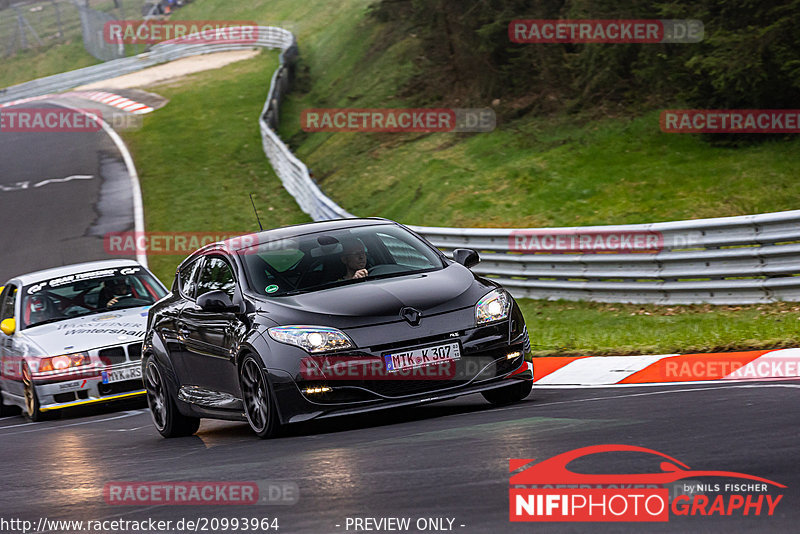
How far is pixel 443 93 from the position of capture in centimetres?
2988

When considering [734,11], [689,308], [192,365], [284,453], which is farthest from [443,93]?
[284,453]

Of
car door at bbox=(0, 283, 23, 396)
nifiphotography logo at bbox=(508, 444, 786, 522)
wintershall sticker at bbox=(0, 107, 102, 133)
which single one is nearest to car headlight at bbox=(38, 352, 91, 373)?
car door at bbox=(0, 283, 23, 396)

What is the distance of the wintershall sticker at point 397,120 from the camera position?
90.4ft

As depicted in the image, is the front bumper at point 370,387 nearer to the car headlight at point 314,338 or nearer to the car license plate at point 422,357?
the car license plate at point 422,357

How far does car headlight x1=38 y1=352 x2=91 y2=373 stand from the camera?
40.7 ft

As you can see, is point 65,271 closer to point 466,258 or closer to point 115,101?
point 466,258

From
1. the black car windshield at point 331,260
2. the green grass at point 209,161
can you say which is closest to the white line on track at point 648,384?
the black car windshield at point 331,260

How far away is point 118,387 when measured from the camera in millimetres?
12445

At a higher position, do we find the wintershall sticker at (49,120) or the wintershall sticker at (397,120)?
the wintershall sticker at (397,120)

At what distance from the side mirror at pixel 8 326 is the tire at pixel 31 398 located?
0.71 m

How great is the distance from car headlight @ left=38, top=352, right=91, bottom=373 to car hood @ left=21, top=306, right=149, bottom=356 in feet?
0.21

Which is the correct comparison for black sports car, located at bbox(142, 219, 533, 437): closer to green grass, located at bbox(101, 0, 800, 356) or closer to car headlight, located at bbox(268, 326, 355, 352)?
car headlight, located at bbox(268, 326, 355, 352)

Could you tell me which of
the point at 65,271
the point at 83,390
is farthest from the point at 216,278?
the point at 65,271

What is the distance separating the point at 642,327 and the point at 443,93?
714 inches
